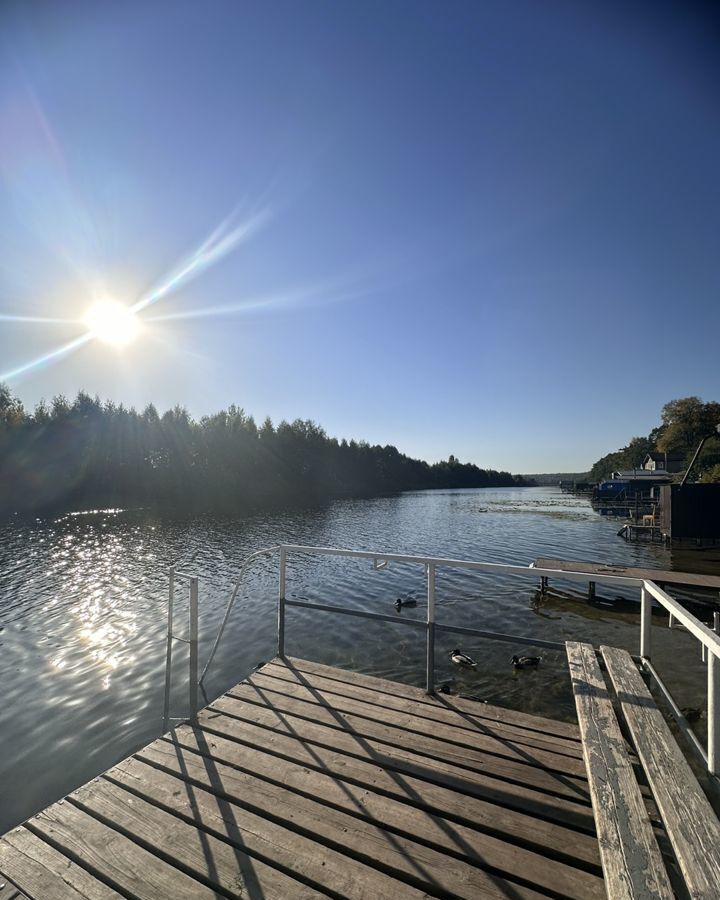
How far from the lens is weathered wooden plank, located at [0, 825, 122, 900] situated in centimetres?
227

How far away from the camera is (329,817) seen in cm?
269

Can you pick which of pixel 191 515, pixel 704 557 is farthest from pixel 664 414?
pixel 191 515

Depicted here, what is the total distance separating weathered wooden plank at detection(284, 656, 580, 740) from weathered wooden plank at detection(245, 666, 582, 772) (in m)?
0.10

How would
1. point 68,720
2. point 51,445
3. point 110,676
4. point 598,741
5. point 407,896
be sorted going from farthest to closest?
point 51,445 → point 110,676 → point 68,720 → point 598,741 → point 407,896

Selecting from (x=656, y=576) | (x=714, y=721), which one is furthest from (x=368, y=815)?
(x=656, y=576)

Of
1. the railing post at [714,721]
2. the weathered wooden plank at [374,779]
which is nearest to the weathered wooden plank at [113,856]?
the weathered wooden plank at [374,779]

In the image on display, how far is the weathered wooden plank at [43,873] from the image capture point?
2.27 meters

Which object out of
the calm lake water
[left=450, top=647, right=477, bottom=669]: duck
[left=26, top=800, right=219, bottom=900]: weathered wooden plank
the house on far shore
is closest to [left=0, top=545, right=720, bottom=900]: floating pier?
[left=26, top=800, right=219, bottom=900]: weathered wooden plank

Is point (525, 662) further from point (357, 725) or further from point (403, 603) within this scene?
point (357, 725)

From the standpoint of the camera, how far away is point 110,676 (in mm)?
7863

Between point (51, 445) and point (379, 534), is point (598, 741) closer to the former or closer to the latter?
point (379, 534)

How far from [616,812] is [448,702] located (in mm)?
2044

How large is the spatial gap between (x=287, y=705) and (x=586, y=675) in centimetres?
269

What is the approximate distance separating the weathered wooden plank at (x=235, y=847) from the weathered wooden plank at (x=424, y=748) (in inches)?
40.3
